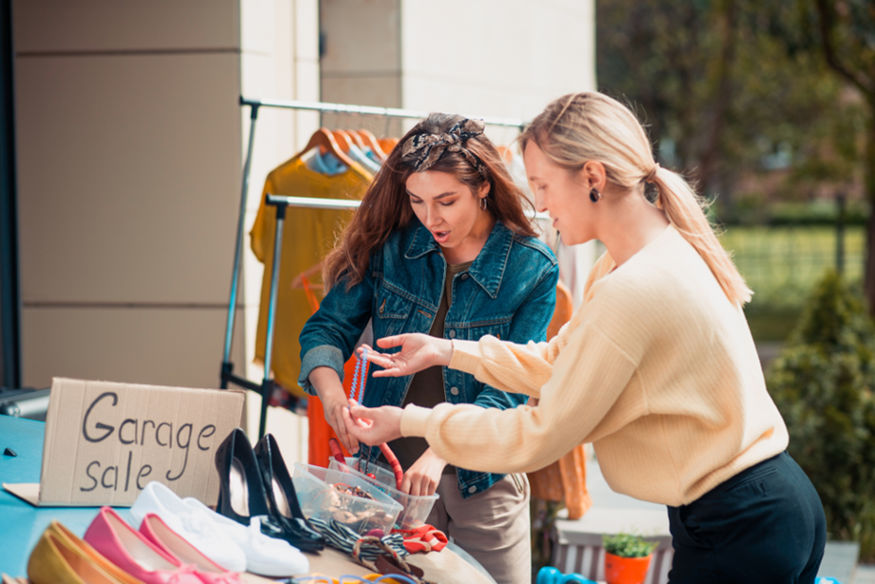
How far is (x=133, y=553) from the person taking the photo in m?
1.68

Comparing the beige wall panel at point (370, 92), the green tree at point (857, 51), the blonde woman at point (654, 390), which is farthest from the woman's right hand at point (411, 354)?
the green tree at point (857, 51)

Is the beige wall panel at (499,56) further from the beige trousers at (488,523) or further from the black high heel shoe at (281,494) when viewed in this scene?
the black high heel shoe at (281,494)

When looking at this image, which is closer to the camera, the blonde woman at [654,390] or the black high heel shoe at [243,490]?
the blonde woman at [654,390]

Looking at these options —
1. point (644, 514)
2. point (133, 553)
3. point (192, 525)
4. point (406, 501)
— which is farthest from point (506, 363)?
point (644, 514)

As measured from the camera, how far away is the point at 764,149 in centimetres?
1762

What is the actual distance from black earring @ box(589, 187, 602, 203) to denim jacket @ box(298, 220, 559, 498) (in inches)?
24.3

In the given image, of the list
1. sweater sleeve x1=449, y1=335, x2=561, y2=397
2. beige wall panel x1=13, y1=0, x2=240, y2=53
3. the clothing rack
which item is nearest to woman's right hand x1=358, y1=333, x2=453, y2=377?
sweater sleeve x1=449, y1=335, x2=561, y2=397

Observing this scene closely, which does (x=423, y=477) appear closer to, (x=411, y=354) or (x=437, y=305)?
(x=411, y=354)

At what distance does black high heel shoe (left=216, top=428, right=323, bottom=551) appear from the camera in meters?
1.92

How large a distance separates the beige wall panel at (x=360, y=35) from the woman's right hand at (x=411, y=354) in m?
3.42

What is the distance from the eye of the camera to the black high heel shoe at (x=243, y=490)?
192 centimetres

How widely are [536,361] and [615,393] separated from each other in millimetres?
463

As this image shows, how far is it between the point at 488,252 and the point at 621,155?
26.6 inches

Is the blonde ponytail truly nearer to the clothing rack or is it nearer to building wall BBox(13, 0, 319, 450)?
the clothing rack
